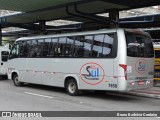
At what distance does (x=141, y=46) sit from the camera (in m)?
13.5

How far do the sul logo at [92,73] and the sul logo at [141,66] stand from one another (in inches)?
56.3

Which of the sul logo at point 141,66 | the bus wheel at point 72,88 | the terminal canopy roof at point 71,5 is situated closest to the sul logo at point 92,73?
the bus wheel at point 72,88

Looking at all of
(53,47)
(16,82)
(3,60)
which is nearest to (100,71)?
(53,47)

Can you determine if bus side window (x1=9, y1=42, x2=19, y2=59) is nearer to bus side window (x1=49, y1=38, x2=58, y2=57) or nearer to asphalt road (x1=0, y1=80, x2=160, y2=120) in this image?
bus side window (x1=49, y1=38, x2=58, y2=57)

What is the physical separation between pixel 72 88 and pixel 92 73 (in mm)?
1550

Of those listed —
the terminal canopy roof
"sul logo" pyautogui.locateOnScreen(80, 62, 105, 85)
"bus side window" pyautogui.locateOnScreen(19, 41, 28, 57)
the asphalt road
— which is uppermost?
the terminal canopy roof

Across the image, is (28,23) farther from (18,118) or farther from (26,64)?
(18,118)

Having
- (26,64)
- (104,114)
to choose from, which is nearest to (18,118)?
(104,114)

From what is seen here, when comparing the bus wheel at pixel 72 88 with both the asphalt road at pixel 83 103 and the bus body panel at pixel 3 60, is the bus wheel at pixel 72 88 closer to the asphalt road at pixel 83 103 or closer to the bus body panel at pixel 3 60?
the asphalt road at pixel 83 103

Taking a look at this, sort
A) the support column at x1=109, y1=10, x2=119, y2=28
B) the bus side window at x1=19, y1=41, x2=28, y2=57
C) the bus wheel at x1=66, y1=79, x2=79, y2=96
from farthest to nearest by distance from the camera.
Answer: the support column at x1=109, y1=10, x2=119, y2=28 < the bus side window at x1=19, y1=41, x2=28, y2=57 < the bus wheel at x1=66, y1=79, x2=79, y2=96

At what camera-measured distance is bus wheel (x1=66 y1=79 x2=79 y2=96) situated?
1441 centimetres

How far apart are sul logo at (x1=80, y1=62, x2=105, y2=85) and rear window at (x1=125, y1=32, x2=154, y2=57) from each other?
56.6 inches

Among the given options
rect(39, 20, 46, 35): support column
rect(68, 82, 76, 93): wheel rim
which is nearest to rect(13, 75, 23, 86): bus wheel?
rect(68, 82, 76, 93): wheel rim

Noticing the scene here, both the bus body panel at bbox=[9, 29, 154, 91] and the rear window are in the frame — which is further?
the rear window
